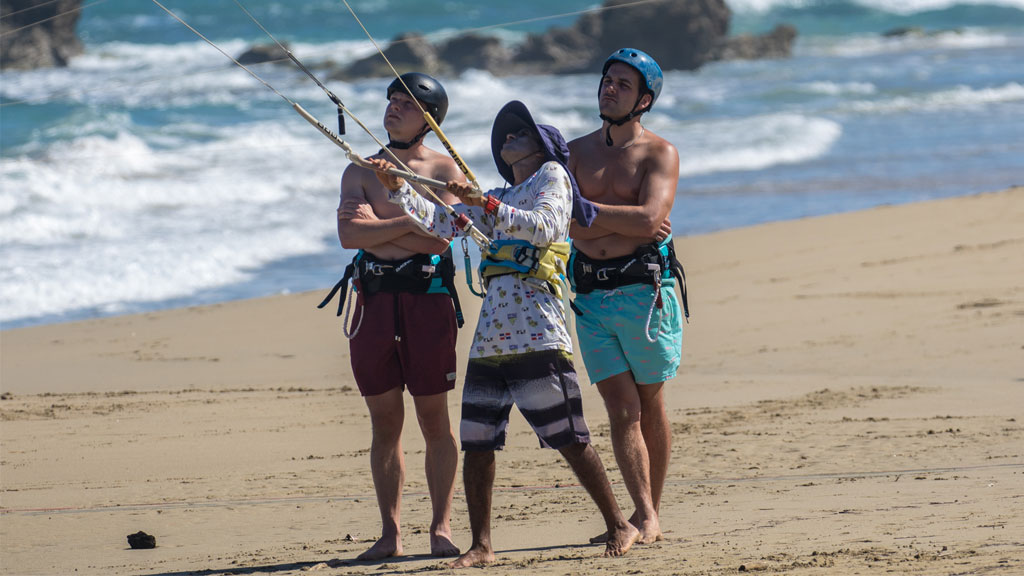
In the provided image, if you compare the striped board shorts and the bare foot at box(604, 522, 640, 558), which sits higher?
the striped board shorts

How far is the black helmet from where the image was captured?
15.1 ft

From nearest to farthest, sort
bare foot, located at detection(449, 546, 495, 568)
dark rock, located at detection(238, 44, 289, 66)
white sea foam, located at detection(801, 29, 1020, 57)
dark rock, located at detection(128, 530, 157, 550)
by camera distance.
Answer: bare foot, located at detection(449, 546, 495, 568) → dark rock, located at detection(128, 530, 157, 550) → dark rock, located at detection(238, 44, 289, 66) → white sea foam, located at detection(801, 29, 1020, 57)

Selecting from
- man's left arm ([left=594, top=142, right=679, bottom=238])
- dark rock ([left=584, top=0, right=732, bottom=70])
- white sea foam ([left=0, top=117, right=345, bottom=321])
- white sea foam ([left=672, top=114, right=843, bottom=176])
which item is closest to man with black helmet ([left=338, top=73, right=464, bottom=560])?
man's left arm ([left=594, top=142, right=679, bottom=238])

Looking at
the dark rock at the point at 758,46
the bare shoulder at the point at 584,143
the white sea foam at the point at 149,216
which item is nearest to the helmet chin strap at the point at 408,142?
the bare shoulder at the point at 584,143

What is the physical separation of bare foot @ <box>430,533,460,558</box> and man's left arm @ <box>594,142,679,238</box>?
1.18 metres

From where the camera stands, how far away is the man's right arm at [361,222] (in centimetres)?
447

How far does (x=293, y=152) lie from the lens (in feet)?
65.9

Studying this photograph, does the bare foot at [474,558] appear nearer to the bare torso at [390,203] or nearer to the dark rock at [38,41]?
the bare torso at [390,203]

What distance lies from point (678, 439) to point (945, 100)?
2148 cm

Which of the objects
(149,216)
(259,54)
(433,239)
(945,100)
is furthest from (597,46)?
(433,239)

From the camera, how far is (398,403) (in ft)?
15.2

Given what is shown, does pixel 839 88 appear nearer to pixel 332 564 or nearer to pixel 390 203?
pixel 390 203

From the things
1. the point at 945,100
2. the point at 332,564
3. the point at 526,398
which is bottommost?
the point at 332,564

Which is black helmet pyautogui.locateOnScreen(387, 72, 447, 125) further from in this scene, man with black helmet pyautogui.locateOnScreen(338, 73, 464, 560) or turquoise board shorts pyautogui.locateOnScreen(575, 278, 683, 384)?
turquoise board shorts pyautogui.locateOnScreen(575, 278, 683, 384)
